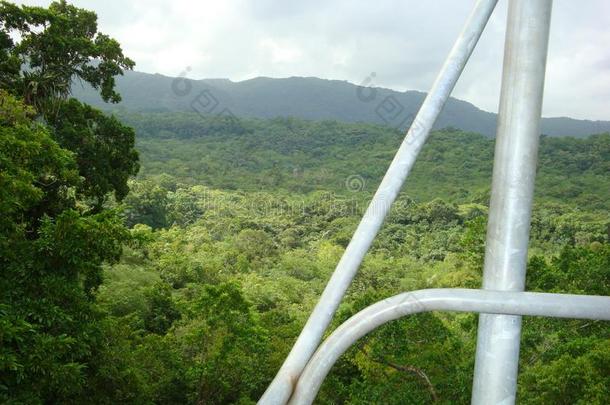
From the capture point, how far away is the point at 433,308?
130 centimetres

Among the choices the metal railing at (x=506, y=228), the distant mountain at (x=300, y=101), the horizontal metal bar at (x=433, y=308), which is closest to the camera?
the horizontal metal bar at (x=433, y=308)

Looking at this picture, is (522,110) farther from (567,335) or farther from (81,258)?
→ (567,335)

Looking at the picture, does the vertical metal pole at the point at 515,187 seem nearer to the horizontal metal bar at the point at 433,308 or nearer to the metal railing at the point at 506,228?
the metal railing at the point at 506,228

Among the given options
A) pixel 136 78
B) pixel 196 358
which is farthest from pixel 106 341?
pixel 136 78

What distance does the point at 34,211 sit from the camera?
6.58 m

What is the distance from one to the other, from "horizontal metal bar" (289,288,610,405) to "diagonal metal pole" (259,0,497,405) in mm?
117

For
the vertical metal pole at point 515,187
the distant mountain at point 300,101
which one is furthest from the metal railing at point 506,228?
the distant mountain at point 300,101

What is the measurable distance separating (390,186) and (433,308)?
49 centimetres

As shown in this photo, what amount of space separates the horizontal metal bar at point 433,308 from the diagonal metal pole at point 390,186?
4.6 inches

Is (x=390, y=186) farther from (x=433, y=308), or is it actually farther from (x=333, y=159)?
(x=333, y=159)

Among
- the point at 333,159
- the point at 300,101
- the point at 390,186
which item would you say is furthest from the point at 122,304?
the point at 300,101

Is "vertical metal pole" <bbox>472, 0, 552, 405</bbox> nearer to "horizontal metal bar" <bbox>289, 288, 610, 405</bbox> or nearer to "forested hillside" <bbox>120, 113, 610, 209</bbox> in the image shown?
"horizontal metal bar" <bbox>289, 288, 610, 405</bbox>

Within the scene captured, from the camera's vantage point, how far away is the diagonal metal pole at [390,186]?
147cm

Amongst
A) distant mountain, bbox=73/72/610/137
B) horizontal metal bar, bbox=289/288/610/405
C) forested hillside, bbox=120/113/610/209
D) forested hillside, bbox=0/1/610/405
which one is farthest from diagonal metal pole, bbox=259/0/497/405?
distant mountain, bbox=73/72/610/137
